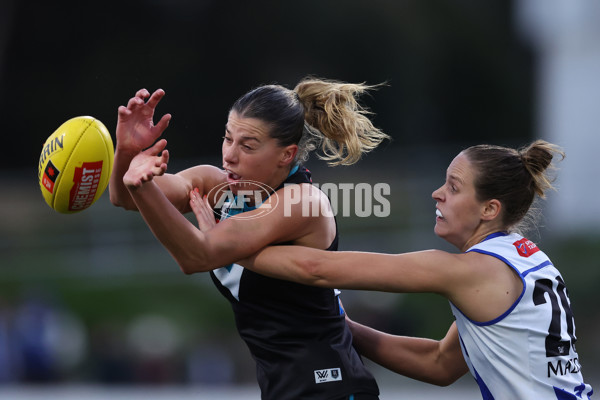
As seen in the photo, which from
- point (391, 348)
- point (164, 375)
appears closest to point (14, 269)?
point (164, 375)

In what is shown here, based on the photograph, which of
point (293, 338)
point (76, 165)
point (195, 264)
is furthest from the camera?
point (293, 338)

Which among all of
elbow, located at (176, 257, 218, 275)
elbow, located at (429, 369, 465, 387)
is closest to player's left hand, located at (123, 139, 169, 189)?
elbow, located at (176, 257, 218, 275)

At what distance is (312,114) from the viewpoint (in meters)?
3.88

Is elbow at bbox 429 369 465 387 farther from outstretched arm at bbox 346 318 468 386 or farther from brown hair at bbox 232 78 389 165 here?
brown hair at bbox 232 78 389 165

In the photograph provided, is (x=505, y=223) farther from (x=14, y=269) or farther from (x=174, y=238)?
(x=14, y=269)

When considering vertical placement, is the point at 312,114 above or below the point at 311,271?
above

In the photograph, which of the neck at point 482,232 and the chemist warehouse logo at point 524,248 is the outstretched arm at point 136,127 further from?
the chemist warehouse logo at point 524,248

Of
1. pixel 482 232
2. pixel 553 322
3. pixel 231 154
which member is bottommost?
pixel 553 322

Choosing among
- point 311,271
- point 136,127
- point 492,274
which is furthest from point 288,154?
point 492,274

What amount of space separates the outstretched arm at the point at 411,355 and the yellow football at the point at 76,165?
4.71 ft

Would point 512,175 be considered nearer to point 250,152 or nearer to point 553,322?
point 553,322

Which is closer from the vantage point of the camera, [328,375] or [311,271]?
[311,271]

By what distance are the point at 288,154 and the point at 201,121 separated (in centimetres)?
1667

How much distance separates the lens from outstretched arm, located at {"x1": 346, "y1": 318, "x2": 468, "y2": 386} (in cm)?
414
